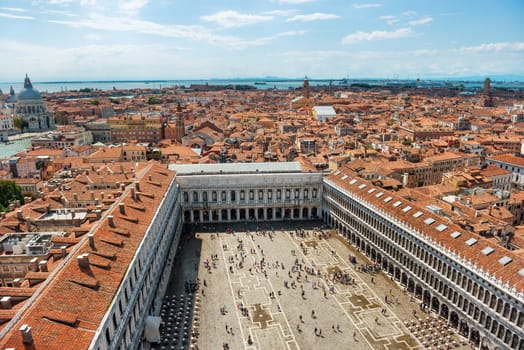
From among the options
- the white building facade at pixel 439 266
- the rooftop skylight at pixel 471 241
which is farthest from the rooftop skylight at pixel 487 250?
the rooftop skylight at pixel 471 241

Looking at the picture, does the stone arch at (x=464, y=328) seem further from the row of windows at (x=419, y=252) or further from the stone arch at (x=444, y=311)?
the row of windows at (x=419, y=252)

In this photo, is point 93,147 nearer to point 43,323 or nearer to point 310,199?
point 310,199

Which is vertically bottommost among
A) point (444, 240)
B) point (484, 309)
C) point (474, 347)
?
point (474, 347)

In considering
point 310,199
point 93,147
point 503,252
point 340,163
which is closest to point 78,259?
point 503,252

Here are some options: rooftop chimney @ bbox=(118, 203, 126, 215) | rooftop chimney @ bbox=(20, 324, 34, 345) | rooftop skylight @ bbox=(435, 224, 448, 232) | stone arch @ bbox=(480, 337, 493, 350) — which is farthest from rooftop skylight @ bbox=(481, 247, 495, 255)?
rooftop chimney @ bbox=(20, 324, 34, 345)

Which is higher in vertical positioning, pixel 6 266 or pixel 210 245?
pixel 6 266

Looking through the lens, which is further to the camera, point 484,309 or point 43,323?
point 484,309

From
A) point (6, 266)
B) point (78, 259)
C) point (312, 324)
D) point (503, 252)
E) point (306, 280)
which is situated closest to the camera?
point (78, 259)
